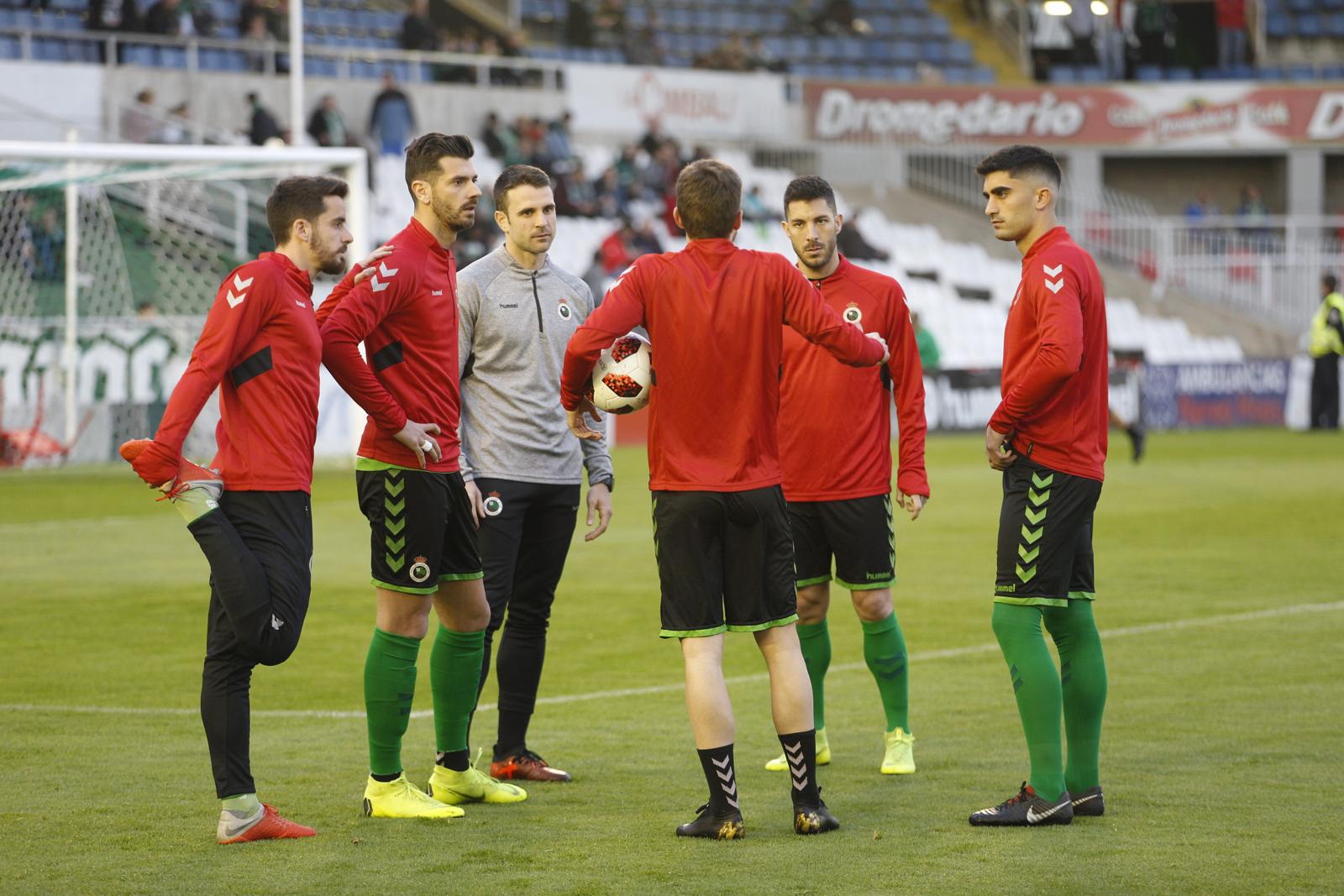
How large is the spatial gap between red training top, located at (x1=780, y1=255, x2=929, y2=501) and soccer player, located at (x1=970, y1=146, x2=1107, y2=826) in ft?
2.58

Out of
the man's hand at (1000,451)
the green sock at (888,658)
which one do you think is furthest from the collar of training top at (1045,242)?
the green sock at (888,658)

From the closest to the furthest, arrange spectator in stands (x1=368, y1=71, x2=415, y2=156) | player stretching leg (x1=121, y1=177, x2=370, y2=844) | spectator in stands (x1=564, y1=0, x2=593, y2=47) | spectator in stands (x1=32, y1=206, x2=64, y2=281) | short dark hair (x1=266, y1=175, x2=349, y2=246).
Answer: player stretching leg (x1=121, y1=177, x2=370, y2=844) < short dark hair (x1=266, y1=175, x2=349, y2=246) < spectator in stands (x1=32, y1=206, x2=64, y2=281) < spectator in stands (x1=368, y1=71, x2=415, y2=156) < spectator in stands (x1=564, y1=0, x2=593, y2=47)

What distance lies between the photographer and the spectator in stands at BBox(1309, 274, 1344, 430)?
27.6 meters

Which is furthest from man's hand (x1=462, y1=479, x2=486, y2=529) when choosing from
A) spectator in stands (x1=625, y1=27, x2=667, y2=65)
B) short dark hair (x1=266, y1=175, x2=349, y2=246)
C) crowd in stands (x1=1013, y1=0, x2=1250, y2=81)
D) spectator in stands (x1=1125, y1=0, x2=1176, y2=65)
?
spectator in stands (x1=1125, y1=0, x2=1176, y2=65)

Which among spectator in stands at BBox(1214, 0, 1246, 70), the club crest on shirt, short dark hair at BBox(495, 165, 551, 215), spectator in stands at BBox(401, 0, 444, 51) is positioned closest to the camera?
the club crest on shirt

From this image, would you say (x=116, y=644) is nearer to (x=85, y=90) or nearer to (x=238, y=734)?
(x=238, y=734)

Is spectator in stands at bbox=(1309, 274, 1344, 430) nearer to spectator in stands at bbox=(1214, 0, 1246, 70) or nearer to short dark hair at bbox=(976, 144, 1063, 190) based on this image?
spectator in stands at bbox=(1214, 0, 1246, 70)

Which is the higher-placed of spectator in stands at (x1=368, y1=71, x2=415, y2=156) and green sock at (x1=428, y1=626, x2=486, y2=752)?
spectator in stands at (x1=368, y1=71, x2=415, y2=156)

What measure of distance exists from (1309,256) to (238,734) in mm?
33471

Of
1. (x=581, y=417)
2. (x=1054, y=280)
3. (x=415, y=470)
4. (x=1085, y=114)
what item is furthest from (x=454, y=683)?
(x=1085, y=114)

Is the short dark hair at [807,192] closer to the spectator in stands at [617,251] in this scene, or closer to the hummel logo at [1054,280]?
the hummel logo at [1054,280]

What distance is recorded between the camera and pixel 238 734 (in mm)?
5402

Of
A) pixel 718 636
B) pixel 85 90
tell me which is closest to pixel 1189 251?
pixel 85 90

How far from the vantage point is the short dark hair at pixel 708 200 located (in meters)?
5.42
